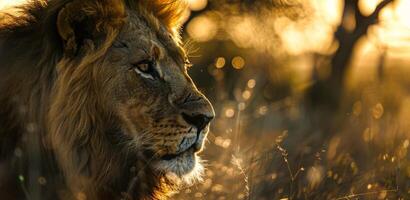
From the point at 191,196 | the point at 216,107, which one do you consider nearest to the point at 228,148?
the point at 191,196

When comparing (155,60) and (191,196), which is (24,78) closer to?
(155,60)

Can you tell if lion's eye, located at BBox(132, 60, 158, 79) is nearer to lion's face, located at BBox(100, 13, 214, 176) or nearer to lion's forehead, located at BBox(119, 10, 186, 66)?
lion's face, located at BBox(100, 13, 214, 176)

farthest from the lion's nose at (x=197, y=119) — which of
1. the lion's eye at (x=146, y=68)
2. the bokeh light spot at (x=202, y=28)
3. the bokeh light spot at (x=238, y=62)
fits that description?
the bokeh light spot at (x=238, y=62)

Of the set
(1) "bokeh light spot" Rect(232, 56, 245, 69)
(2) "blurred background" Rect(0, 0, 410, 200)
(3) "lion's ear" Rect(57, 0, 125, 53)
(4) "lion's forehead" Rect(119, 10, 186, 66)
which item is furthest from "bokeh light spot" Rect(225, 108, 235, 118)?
(1) "bokeh light spot" Rect(232, 56, 245, 69)

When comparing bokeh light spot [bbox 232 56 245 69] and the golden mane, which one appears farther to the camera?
bokeh light spot [bbox 232 56 245 69]

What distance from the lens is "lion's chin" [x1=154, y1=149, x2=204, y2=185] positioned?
4516 millimetres

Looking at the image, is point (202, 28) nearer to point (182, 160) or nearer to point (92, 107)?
point (182, 160)

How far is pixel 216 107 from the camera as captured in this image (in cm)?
1020

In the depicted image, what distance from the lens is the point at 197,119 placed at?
4.48m

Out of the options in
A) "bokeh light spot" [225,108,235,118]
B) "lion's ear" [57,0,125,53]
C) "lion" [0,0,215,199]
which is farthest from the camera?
"bokeh light spot" [225,108,235,118]

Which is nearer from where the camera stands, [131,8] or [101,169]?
[101,169]

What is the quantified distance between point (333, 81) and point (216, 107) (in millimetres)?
8292

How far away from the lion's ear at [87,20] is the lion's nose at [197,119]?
0.64 metres

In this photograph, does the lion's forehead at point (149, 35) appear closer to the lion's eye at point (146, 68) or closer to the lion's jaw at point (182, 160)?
the lion's eye at point (146, 68)
